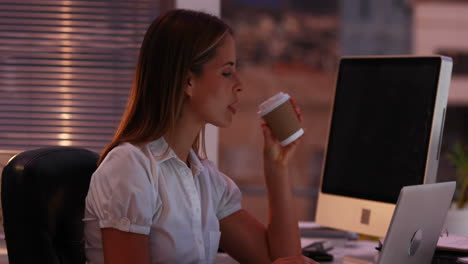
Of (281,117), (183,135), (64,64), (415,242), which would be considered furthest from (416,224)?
(64,64)

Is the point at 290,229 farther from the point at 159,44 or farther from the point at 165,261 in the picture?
the point at 159,44

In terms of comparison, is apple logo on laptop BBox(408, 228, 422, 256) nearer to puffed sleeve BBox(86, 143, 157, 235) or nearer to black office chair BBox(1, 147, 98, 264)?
puffed sleeve BBox(86, 143, 157, 235)

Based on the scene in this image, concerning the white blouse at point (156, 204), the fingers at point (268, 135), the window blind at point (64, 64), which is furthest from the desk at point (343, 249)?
the window blind at point (64, 64)

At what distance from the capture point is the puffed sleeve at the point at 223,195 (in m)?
1.77

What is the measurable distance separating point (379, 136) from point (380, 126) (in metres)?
0.03

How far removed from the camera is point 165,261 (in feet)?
5.00

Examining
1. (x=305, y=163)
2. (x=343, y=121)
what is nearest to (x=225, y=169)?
(x=305, y=163)

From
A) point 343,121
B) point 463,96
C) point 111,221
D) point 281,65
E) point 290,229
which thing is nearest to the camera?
point 111,221

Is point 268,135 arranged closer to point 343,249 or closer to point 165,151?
point 165,151

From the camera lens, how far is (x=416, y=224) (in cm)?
135

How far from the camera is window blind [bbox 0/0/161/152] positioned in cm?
242

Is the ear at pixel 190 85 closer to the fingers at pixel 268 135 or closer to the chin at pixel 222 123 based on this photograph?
the chin at pixel 222 123

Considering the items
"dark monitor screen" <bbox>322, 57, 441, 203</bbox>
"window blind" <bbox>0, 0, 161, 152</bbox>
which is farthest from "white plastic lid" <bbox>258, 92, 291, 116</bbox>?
"window blind" <bbox>0, 0, 161, 152</bbox>

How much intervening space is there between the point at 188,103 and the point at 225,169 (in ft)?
19.5
